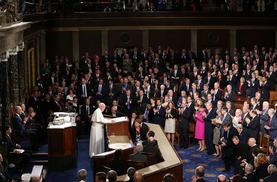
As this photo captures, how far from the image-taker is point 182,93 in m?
16.6

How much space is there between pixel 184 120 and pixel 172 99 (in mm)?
1423

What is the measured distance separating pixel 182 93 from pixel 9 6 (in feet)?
19.1

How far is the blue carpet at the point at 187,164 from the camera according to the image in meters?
13.2

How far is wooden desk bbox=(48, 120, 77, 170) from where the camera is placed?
A: 44.2 ft

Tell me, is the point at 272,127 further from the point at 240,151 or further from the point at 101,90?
the point at 101,90

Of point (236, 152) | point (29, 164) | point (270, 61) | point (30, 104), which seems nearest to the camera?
point (236, 152)

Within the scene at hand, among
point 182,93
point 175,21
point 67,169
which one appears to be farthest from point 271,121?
point 175,21

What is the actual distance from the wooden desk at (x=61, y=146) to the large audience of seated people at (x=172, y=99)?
2.42ft

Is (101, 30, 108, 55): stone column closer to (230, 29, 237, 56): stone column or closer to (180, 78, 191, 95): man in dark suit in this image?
(230, 29, 237, 56): stone column

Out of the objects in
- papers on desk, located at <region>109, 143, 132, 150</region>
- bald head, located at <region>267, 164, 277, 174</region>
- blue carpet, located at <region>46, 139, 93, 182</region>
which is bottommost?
blue carpet, located at <region>46, 139, 93, 182</region>

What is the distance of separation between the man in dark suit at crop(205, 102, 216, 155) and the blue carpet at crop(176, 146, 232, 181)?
229 millimetres

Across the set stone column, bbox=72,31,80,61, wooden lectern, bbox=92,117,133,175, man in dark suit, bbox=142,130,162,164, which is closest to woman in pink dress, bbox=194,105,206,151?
wooden lectern, bbox=92,117,133,175

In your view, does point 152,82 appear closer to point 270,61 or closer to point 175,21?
point 270,61

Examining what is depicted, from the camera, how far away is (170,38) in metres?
25.4
